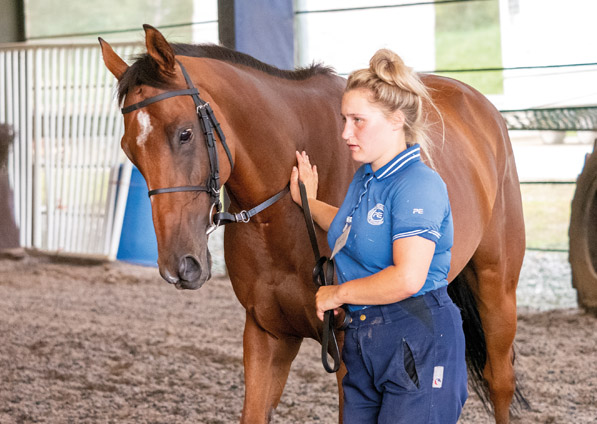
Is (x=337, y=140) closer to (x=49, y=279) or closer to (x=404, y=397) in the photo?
(x=404, y=397)

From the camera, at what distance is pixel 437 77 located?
3.19m

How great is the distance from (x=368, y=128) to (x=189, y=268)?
0.56 meters

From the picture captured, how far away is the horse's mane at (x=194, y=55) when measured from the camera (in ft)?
5.84

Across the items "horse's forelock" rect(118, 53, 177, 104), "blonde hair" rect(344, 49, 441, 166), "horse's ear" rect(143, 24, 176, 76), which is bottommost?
"blonde hair" rect(344, 49, 441, 166)

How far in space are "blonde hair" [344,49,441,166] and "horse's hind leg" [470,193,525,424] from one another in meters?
1.45

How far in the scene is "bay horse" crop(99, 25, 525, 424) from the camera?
1.74 meters

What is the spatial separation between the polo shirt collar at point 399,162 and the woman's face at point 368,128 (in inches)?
0.8

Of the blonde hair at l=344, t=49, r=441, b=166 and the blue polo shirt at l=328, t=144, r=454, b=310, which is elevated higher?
the blonde hair at l=344, t=49, r=441, b=166

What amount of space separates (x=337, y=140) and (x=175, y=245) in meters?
0.71

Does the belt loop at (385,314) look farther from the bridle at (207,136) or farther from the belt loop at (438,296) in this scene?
the bridle at (207,136)

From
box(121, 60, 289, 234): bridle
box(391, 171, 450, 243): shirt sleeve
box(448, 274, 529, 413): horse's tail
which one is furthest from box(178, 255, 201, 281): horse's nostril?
box(448, 274, 529, 413): horse's tail

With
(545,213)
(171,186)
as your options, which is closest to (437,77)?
(171,186)

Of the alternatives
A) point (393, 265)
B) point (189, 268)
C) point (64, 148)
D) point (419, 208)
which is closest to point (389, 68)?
point (419, 208)

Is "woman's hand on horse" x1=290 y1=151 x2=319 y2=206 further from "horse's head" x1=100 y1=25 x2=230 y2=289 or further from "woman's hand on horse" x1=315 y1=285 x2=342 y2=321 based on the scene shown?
"woman's hand on horse" x1=315 y1=285 x2=342 y2=321
